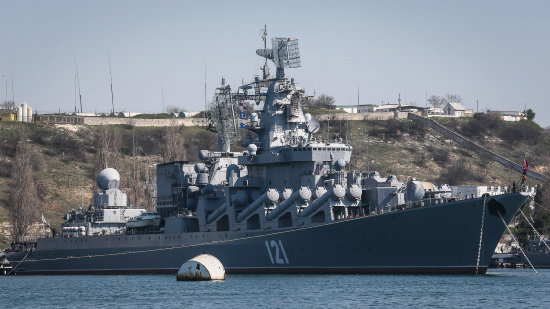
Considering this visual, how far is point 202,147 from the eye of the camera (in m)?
102

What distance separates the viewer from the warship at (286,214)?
45.6 meters

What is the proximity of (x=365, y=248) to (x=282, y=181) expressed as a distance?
8.41 metres

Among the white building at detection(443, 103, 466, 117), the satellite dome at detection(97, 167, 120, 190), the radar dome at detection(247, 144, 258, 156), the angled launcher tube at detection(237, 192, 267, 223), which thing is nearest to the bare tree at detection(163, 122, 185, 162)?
the satellite dome at detection(97, 167, 120, 190)

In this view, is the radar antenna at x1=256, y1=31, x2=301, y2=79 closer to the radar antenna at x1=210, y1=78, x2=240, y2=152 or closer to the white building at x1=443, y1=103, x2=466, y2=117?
the radar antenna at x1=210, y1=78, x2=240, y2=152

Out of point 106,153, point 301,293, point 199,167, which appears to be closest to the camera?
point 301,293

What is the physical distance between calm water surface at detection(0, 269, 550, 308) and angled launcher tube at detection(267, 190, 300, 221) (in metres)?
3.42

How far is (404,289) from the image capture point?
39.8m

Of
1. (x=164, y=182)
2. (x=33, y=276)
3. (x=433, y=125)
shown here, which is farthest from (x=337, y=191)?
(x=433, y=125)

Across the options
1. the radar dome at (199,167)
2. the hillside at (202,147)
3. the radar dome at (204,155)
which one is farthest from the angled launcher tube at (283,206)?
the hillside at (202,147)

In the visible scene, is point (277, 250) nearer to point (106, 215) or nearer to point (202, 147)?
point (106, 215)

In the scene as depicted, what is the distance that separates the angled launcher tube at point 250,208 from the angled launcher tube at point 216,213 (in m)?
1.58

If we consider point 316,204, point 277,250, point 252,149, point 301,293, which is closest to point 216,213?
point 252,149

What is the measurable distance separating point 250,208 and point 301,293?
1408 cm

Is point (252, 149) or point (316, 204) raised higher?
point (252, 149)
